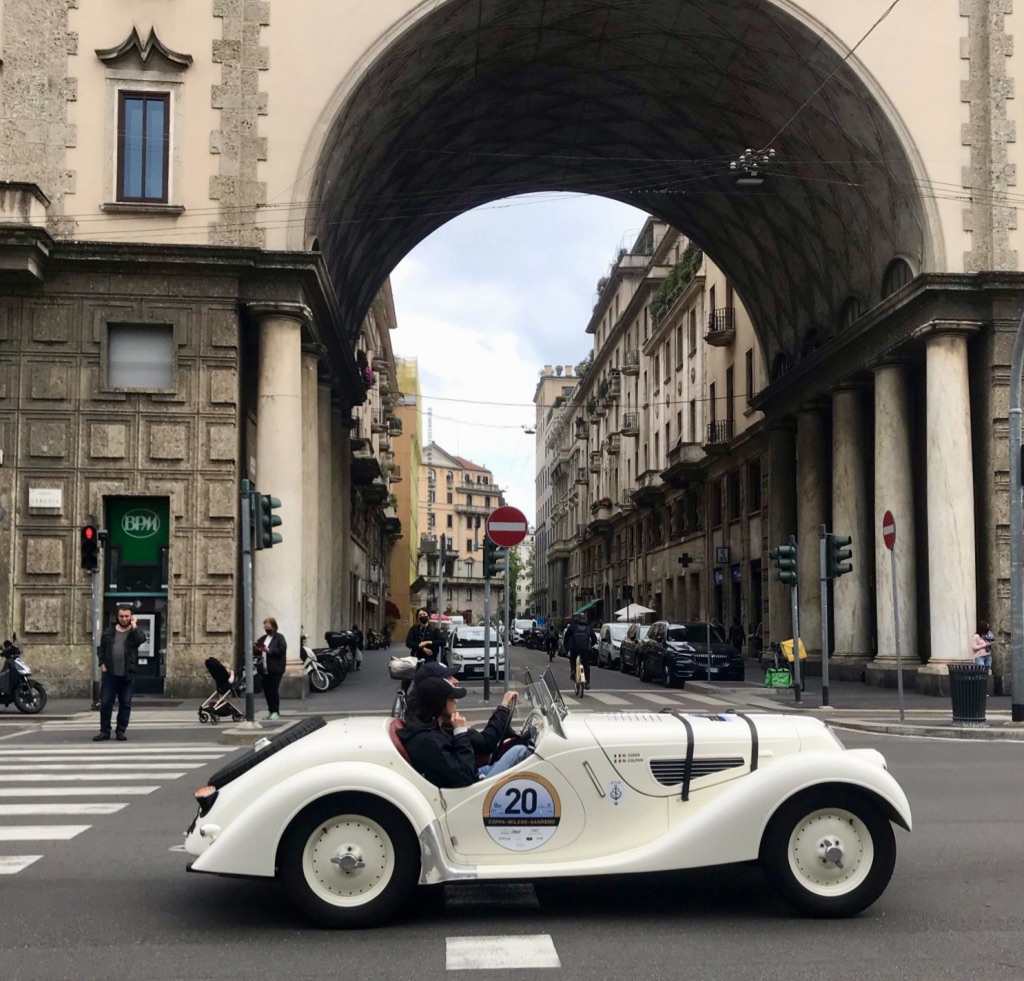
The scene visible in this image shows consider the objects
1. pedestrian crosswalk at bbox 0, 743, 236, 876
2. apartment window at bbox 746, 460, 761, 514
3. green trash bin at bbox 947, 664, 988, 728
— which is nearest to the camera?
pedestrian crosswalk at bbox 0, 743, 236, 876

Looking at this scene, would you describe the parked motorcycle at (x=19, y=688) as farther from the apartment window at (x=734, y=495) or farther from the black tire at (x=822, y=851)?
the apartment window at (x=734, y=495)

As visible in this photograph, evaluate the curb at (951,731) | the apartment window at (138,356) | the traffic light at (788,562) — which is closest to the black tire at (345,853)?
the curb at (951,731)

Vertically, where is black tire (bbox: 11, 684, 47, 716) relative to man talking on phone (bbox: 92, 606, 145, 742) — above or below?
below

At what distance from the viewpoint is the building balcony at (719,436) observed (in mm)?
47750

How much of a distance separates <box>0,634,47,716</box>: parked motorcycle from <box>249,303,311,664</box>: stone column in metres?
4.69

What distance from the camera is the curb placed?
58.3 ft

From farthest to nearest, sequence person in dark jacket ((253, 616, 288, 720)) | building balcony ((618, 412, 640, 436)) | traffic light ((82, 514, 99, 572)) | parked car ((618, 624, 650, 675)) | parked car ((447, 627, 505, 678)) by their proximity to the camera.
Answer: building balcony ((618, 412, 640, 436)) < parked car ((618, 624, 650, 675)) < parked car ((447, 627, 505, 678)) < traffic light ((82, 514, 99, 572)) < person in dark jacket ((253, 616, 288, 720))

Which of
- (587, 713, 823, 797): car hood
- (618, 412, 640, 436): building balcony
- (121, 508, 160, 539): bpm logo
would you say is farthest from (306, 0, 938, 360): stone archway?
(618, 412, 640, 436): building balcony

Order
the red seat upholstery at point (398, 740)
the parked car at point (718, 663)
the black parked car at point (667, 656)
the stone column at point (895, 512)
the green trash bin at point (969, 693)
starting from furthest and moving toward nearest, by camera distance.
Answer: the parked car at point (718, 663) → the black parked car at point (667, 656) → the stone column at point (895, 512) → the green trash bin at point (969, 693) → the red seat upholstery at point (398, 740)

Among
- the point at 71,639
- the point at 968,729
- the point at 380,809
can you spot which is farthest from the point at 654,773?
the point at 71,639

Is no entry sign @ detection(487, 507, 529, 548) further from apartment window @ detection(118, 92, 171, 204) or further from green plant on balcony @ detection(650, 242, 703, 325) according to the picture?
green plant on balcony @ detection(650, 242, 703, 325)

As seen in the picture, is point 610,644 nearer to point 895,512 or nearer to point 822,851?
point 895,512

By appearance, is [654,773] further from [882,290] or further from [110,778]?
[882,290]

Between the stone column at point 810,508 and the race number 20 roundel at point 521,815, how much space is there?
95.5ft
